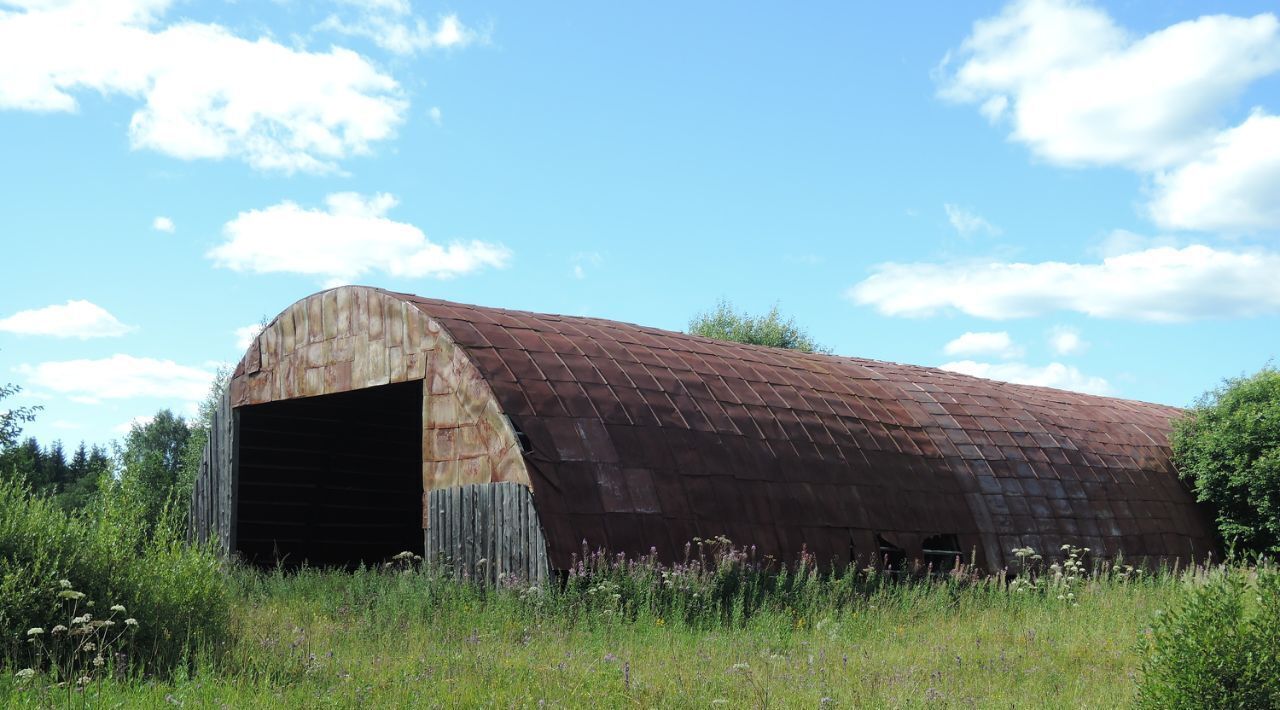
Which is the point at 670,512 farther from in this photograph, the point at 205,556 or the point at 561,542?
the point at 205,556

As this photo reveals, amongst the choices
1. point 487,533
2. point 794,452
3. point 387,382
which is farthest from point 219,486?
point 794,452

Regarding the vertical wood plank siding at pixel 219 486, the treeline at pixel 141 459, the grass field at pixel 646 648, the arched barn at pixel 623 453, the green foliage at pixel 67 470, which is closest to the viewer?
the grass field at pixel 646 648

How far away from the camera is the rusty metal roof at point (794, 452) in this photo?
15133mm

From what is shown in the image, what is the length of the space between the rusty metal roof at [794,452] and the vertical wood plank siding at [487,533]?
12.2 inches

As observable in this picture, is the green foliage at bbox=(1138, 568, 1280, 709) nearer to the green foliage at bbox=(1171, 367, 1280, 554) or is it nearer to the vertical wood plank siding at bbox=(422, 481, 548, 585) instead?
the vertical wood plank siding at bbox=(422, 481, 548, 585)

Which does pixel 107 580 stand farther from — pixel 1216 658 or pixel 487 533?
pixel 1216 658

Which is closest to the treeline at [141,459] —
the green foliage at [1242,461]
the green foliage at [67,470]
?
the green foliage at [67,470]

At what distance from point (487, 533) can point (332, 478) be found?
24.3 feet

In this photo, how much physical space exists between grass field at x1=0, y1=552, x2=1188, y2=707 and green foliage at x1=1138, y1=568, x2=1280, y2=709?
1.19 m

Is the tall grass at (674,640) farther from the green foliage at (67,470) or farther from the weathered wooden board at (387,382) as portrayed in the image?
the green foliage at (67,470)

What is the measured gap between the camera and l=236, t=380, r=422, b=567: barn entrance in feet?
66.1

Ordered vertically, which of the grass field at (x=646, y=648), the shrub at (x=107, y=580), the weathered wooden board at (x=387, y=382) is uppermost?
the weathered wooden board at (x=387, y=382)

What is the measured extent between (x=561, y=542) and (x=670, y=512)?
1.89 metres

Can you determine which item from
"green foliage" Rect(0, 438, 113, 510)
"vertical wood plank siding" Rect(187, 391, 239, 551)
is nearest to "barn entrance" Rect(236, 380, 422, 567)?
"vertical wood plank siding" Rect(187, 391, 239, 551)
